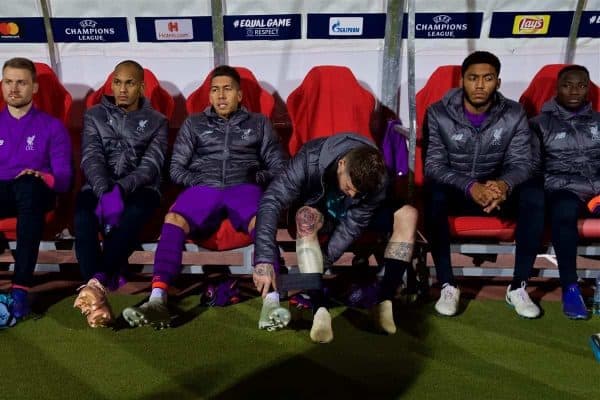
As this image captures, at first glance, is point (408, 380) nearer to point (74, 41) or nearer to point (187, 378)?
point (187, 378)

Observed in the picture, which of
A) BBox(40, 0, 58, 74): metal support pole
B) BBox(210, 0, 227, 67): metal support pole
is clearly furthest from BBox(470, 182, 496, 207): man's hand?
BBox(40, 0, 58, 74): metal support pole

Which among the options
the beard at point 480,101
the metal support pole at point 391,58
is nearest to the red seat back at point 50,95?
the metal support pole at point 391,58

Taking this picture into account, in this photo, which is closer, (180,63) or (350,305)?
(350,305)

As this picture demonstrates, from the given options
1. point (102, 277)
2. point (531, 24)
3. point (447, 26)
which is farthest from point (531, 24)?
point (102, 277)

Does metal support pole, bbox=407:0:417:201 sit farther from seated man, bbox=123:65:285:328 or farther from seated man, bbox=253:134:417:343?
seated man, bbox=123:65:285:328

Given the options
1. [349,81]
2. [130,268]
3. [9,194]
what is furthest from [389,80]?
[9,194]

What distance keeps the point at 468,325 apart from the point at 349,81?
1678 millimetres

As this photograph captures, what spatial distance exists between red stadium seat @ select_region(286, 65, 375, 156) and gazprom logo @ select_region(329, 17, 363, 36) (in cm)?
43

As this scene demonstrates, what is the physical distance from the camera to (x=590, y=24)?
12.1ft

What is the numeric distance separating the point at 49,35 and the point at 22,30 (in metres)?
0.19

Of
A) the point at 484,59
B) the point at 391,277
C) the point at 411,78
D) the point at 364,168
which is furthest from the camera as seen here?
the point at 484,59

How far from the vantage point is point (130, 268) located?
3004mm

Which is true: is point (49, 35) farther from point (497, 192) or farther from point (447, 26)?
point (497, 192)

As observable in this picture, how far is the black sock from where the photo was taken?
2.40 metres
